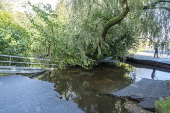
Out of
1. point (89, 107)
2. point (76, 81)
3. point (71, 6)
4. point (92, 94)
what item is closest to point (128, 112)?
point (89, 107)

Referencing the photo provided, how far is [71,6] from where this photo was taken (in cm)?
569

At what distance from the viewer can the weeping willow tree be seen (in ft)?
19.2

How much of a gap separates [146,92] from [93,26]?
4.04 meters

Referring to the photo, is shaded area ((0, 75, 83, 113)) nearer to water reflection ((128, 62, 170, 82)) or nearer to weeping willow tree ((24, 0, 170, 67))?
weeping willow tree ((24, 0, 170, 67))

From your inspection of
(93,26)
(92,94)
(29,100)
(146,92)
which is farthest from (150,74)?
(29,100)

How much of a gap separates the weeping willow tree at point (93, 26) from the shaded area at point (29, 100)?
2.97 meters

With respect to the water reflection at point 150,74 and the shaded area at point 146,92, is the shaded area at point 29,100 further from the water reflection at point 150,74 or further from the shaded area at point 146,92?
the water reflection at point 150,74

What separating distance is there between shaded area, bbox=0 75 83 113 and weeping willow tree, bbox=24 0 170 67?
2.97 metres

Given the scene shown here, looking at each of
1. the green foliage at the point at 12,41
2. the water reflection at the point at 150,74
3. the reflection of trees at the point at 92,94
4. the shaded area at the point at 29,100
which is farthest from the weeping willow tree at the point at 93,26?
the shaded area at the point at 29,100

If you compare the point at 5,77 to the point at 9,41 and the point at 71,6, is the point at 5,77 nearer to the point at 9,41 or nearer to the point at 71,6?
the point at 9,41

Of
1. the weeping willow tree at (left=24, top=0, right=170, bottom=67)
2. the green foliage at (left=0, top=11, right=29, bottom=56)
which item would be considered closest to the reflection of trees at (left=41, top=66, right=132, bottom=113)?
the weeping willow tree at (left=24, top=0, right=170, bottom=67)

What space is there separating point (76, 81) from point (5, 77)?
10.6 ft

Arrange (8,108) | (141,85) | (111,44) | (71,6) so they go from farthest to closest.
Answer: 1. (111,44)
2. (141,85)
3. (71,6)
4. (8,108)

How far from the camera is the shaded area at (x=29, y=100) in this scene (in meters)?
3.48
